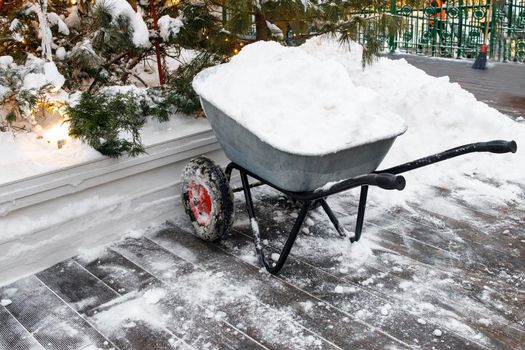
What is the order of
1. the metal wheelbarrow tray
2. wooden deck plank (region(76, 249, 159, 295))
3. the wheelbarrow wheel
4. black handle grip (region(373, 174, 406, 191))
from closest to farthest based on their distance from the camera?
black handle grip (region(373, 174, 406, 191)) → the metal wheelbarrow tray → wooden deck plank (region(76, 249, 159, 295)) → the wheelbarrow wheel

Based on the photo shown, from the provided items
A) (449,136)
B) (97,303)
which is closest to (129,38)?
(97,303)

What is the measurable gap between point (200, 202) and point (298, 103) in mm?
802

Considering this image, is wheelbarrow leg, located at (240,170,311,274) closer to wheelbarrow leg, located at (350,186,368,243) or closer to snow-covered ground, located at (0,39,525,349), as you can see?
snow-covered ground, located at (0,39,525,349)

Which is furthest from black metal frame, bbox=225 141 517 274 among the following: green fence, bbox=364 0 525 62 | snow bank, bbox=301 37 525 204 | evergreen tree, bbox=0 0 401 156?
green fence, bbox=364 0 525 62

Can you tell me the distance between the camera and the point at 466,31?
31.1 ft

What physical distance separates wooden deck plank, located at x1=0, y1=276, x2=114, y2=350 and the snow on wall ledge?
6.1 inches

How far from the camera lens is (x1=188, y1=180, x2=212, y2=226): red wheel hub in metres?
2.98

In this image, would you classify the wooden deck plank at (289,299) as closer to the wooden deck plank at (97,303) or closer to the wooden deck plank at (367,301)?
the wooden deck plank at (367,301)

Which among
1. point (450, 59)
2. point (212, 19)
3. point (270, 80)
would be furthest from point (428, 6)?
point (270, 80)

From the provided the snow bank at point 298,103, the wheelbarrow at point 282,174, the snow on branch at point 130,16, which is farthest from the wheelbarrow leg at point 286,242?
the snow on branch at point 130,16

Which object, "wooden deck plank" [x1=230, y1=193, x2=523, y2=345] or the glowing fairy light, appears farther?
the glowing fairy light

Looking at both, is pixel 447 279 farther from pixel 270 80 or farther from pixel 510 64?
pixel 510 64

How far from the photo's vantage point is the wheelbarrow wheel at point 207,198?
2.91m

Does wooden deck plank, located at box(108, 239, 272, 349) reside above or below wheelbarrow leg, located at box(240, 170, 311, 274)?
below
